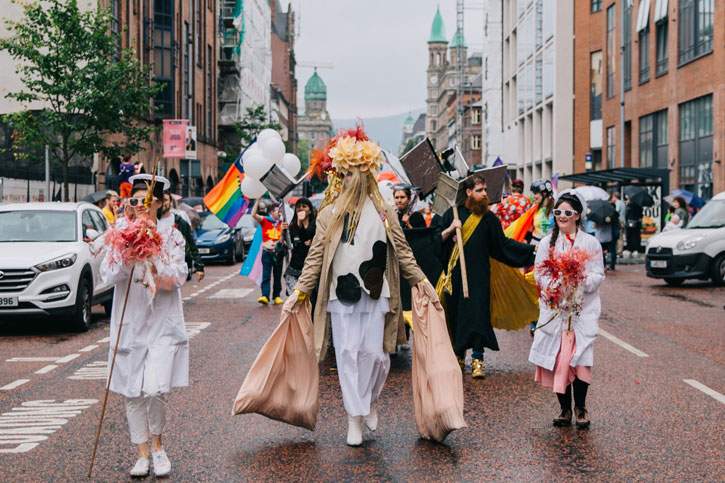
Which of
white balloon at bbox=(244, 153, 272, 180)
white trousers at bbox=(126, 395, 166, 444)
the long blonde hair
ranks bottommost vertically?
white trousers at bbox=(126, 395, 166, 444)

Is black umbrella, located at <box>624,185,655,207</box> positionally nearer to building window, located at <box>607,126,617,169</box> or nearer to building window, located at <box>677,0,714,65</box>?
building window, located at <box>677,0,714,65</box>

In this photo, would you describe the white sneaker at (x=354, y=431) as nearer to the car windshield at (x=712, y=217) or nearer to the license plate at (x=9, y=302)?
the license plate at (x=9, y=302)

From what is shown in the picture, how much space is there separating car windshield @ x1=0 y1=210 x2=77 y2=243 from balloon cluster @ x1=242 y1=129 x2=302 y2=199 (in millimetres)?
2621

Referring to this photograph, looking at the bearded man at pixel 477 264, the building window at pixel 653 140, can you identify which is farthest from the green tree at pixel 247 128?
the bearded man at pixel 477 264

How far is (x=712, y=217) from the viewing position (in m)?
20.8

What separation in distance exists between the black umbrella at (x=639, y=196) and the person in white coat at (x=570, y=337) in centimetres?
2190

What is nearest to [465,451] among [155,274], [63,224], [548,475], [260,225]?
[548,475]

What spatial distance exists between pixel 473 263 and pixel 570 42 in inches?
1828

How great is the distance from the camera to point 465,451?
6352 millimetres

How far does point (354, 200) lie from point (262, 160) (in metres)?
7.14

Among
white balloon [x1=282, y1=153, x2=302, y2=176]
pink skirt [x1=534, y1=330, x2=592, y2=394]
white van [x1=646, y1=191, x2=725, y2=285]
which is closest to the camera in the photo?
pink skirt [x1=534, y1=330, x2=592, y2=394]

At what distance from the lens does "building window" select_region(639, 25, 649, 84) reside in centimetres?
3916

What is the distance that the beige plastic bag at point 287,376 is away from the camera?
645cm

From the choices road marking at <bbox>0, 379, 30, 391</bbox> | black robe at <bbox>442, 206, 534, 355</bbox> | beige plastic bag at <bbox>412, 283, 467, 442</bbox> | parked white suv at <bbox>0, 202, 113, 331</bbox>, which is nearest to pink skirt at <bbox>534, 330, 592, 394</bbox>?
beige plastic bag at <bbox>412, 283, 467, 442</bbox>
